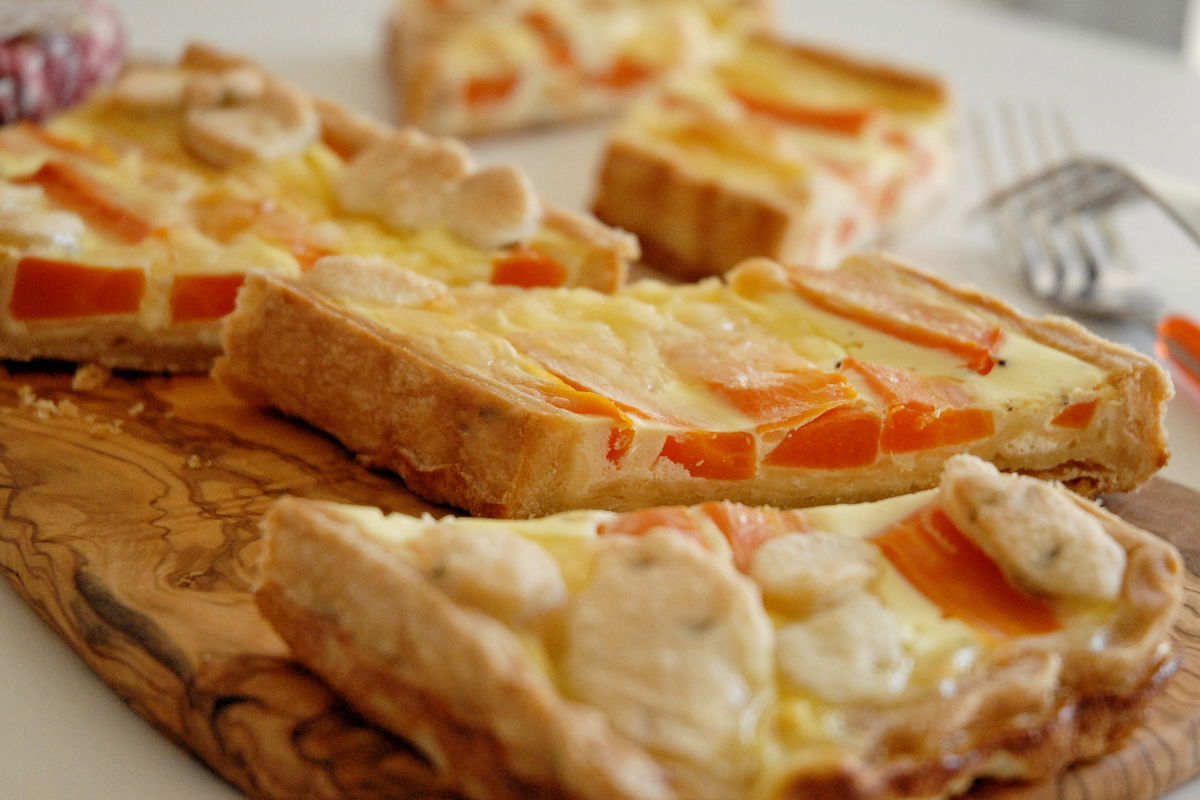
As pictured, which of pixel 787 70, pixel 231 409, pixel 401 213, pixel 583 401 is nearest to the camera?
pixel 583 401

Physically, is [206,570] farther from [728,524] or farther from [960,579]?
[960,579]

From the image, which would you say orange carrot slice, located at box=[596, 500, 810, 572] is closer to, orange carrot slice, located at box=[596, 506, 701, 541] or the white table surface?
orange carrot slice, located at box=[596, 506, 701, 541]

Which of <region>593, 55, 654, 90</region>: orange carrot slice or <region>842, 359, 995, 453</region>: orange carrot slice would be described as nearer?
<region>842, 359, 995, 453</region>: orange carrot slice

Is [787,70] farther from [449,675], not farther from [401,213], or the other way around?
[449,675]

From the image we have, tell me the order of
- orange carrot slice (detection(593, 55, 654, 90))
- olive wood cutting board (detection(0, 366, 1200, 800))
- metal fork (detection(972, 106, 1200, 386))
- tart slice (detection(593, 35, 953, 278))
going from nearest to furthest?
olive wood cutting board (detection(0, 366, 1200, 800)) → metal fork (detection(972, 106, 1200, 386)) → tart slice (detection(593, 35, 953, 278)) → orange carrot slice (detection(593, 55, 654, 90))

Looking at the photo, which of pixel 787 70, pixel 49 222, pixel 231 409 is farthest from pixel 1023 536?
pixel 787 70

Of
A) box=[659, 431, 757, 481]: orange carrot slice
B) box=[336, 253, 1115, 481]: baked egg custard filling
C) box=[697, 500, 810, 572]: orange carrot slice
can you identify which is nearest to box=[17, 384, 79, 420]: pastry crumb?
box=[336, 253, 1115, 481]: baked egg custard filling

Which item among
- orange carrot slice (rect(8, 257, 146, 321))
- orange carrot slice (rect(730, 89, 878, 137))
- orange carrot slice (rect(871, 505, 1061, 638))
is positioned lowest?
orange carrot slice (rect(8, 257, 146, 321))
